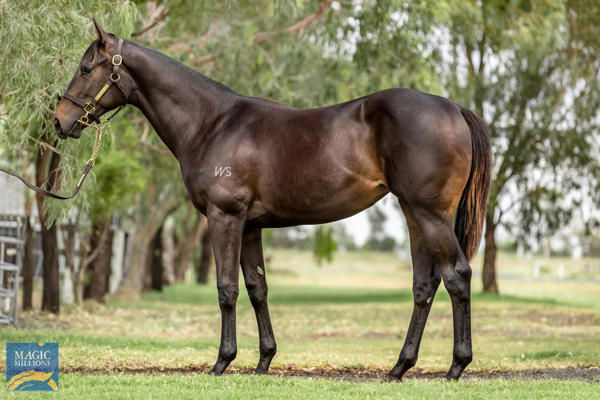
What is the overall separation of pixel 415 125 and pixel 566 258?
8230 cm

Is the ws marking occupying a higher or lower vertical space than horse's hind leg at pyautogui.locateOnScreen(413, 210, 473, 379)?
higher

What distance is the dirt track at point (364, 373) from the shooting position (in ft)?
25.1

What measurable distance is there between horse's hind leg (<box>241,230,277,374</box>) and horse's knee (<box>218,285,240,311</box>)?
279 millimetres

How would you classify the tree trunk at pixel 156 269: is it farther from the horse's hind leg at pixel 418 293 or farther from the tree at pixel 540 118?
the horse's hind leg at pixel 418 293

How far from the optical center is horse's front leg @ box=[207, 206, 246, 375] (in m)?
6.95

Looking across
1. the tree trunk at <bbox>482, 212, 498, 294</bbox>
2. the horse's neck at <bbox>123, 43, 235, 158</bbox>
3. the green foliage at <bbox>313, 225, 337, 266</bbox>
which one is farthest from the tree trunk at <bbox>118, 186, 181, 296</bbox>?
the horse's neck at <bbox>123, 43, 235, 158</bbox>

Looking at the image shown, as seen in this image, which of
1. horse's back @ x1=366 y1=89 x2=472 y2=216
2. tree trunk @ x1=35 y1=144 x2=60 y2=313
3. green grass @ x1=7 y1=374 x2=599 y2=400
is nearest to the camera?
green grass @ x1=7 y1=374 x2=599 y2=400

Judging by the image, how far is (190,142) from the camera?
24.0ft

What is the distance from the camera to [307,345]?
40.2 feet

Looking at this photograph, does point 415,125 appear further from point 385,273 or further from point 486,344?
point 385,273

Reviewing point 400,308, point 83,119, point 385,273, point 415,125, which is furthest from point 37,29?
point 385,273

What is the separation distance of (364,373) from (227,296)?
5.72 ft

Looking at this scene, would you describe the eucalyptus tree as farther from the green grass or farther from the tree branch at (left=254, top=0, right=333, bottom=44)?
the green grass

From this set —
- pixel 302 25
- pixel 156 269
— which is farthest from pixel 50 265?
pixel 156 269
